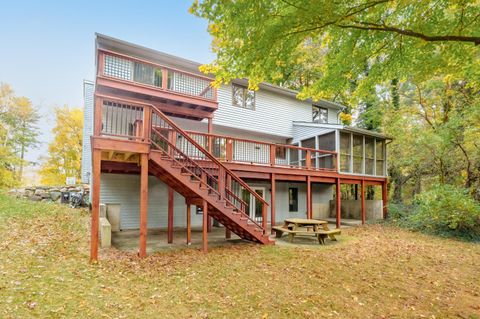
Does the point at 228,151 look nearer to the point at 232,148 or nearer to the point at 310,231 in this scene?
the point at 232,148

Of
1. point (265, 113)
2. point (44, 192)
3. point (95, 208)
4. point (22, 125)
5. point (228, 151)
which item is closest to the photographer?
point (95, 208)

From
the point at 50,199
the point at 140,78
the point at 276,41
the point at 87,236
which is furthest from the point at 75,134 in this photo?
the point at 276,41

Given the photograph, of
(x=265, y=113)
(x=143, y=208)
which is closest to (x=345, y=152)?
(x=265, y=113)

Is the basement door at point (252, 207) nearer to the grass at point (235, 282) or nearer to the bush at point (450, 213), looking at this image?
the grass at point (235, 282)

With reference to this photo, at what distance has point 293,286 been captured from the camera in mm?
4984

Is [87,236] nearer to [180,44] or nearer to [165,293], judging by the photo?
[165,293]

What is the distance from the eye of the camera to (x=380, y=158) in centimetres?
1478

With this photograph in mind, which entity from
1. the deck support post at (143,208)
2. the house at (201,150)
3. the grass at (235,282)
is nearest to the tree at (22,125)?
the house at (201,150)

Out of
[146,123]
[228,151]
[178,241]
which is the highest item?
[146,123]

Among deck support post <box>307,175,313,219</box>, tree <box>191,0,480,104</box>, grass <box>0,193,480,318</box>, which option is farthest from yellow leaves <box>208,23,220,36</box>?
deck support post <box>307,175,313,219</box>

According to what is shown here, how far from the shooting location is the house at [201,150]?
23.1 ft

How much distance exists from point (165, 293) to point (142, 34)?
24941mm

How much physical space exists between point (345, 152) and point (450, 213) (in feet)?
16.3

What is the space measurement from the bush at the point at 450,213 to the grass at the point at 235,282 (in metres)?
2.25
